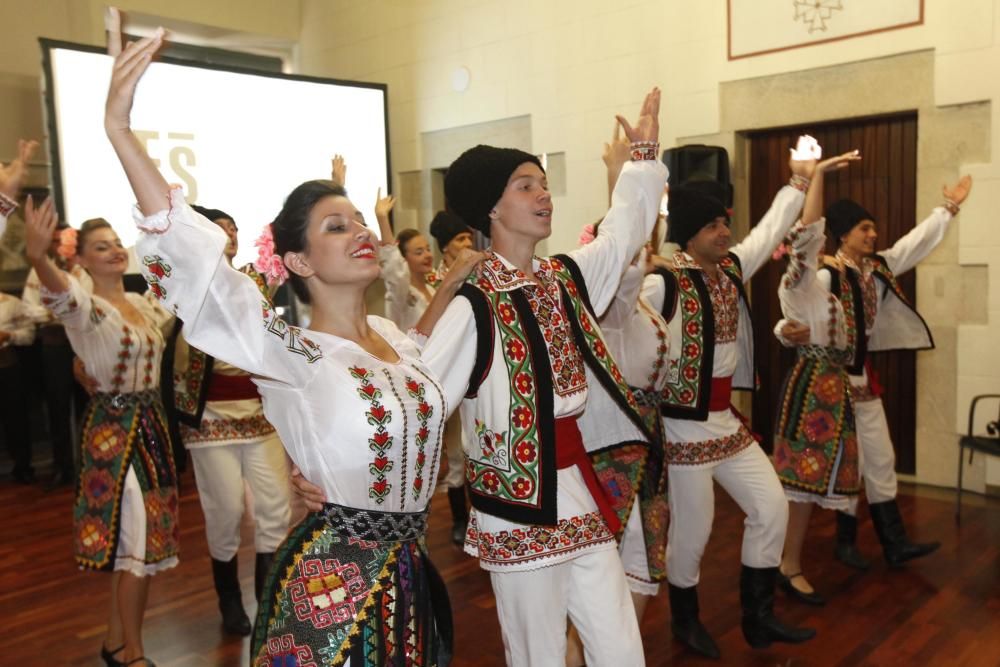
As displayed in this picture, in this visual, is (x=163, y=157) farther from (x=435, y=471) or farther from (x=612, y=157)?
(x=435, y=471)

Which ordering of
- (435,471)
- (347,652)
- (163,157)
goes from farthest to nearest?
(163,157) < (435,471) < (347,652)

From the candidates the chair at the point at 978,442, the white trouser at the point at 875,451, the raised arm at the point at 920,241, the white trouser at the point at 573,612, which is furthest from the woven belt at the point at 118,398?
the chair at the point at 978,442

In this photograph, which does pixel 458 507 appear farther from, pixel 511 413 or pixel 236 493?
pixel 511 413

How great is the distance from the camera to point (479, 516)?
7.05ft

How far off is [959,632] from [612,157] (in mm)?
2117

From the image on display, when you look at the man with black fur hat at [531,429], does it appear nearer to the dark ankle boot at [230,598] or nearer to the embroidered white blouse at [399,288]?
the embroidered white blouse at [399,288]

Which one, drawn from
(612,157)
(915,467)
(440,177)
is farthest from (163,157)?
(915,467)

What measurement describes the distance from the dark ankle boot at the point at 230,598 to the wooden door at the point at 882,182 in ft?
12.5

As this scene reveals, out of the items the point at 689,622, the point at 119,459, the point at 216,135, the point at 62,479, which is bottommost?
the point at 62,479

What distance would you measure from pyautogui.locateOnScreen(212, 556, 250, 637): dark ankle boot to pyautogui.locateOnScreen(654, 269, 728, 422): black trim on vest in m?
1.77

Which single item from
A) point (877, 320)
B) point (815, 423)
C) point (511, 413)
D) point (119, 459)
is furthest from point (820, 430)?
point (119, 459)

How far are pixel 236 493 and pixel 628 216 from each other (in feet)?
6.25

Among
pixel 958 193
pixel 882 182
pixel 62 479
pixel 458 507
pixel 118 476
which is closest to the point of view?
pixel 118 476

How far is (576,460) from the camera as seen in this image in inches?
84.0
